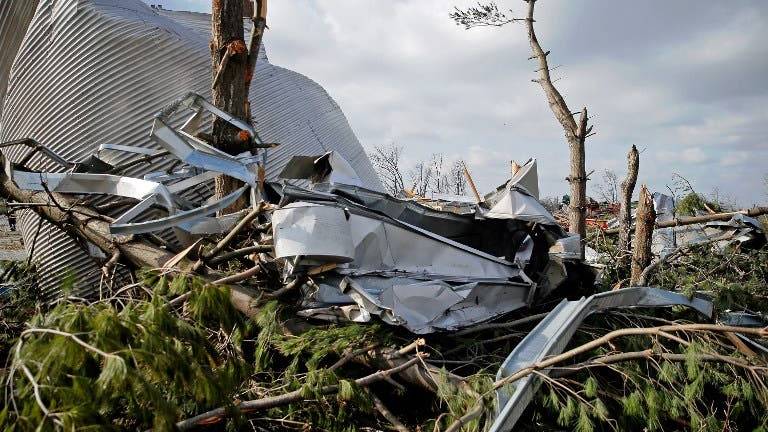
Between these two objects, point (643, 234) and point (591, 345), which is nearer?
point (591, 345)

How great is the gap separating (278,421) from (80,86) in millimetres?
4160

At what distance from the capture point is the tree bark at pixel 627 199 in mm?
6027

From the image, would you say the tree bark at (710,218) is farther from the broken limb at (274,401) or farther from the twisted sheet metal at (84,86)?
the broken limb at (274,401)

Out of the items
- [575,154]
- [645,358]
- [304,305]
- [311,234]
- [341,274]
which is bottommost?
[645,358]

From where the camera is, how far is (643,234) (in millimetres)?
4969

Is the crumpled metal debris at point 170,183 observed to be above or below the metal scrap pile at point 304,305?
above

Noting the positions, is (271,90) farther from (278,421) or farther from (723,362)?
(723,362)

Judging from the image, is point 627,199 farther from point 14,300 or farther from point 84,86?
point 14,300

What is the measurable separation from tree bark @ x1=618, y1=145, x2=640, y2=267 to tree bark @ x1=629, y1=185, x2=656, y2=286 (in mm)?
785

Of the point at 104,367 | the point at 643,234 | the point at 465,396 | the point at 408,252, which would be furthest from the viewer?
the point at 643,234

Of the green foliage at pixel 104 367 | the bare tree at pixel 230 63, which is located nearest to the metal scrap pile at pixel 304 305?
the green foliage at pixel 104 367

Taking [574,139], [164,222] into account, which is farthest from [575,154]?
[164,222]

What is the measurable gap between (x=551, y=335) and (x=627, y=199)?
408 centimetres

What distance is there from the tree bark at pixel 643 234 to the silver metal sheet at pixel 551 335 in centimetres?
110
